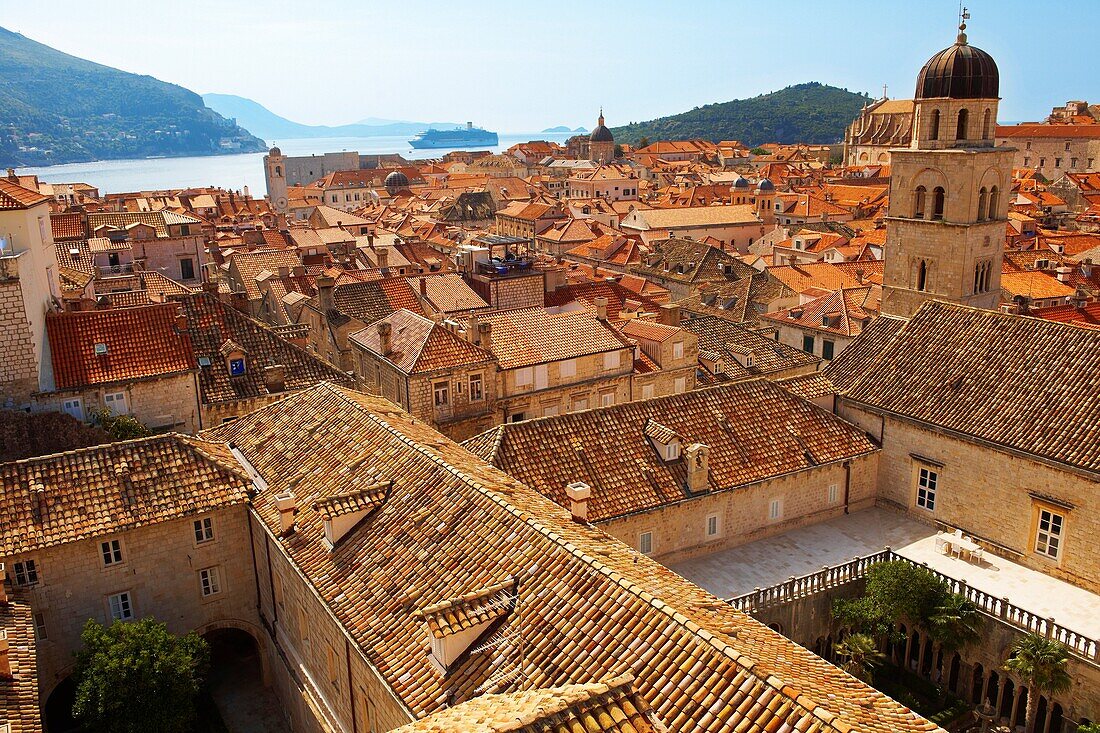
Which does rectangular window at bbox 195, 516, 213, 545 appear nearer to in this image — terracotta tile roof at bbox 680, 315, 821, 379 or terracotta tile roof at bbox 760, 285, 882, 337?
terracotta tile roof at bbox 680, 315, 821, 379

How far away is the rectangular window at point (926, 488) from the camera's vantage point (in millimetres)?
27531

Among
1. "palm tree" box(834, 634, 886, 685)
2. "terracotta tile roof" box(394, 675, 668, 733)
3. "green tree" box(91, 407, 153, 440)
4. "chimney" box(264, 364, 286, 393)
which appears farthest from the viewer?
"chimney" box(264, 364, 286, 393)

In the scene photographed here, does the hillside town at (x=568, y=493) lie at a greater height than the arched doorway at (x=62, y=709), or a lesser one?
greater

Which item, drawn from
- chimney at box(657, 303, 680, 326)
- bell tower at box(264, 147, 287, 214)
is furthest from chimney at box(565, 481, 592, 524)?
bell tower at box(264, 147, 287, 214)

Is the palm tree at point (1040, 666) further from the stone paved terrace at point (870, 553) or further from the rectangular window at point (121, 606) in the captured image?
the rectangular window at point (121, 606)

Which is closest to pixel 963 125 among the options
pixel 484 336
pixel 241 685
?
pixel 484 336

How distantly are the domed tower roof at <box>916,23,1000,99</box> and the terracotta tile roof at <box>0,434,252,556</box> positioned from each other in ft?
114

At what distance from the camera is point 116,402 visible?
27109mm

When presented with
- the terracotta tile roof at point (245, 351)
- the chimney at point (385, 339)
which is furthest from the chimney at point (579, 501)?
the chimney at point (385, 339)

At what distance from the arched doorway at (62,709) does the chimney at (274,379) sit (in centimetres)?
1180

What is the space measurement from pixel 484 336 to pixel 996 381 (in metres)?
18.4

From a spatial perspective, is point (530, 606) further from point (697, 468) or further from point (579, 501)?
point (697, 468)

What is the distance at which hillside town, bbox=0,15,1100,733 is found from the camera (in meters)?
14.0

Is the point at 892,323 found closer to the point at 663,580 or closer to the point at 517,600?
the point at 663,580
